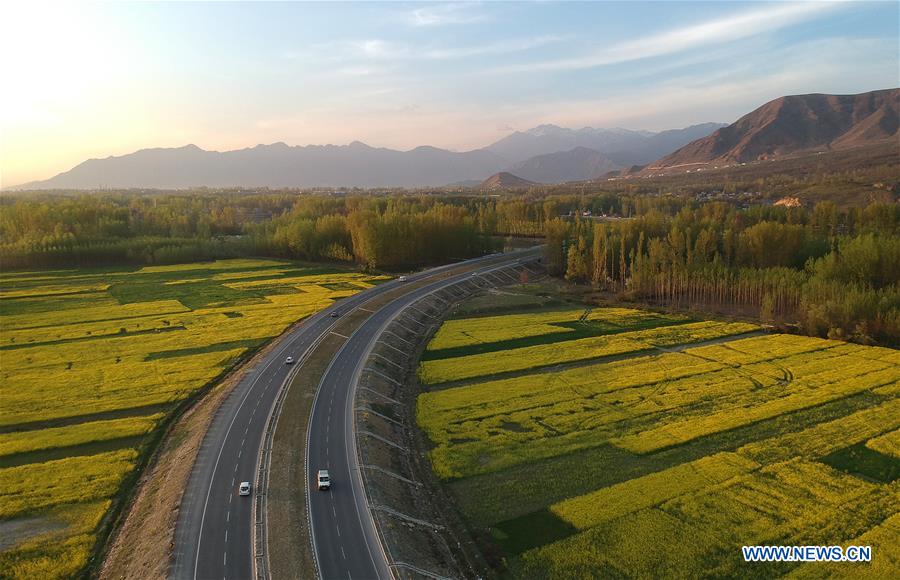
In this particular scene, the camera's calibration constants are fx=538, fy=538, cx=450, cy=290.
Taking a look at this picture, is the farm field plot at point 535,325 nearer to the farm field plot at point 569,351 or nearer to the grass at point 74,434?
the farm field plot at point 569,351

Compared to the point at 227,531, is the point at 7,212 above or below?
above

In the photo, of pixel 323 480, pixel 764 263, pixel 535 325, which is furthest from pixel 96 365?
pixel 764 263

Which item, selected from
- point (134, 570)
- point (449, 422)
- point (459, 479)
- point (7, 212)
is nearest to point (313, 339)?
point (449, 422)

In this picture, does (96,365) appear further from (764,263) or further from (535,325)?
(764,263)

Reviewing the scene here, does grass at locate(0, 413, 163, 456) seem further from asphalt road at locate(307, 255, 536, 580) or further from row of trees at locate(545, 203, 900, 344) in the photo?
row of trees at locate(545, 203, 900, 344)

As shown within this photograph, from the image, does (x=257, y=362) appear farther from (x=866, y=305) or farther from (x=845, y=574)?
(x=866, y=305)

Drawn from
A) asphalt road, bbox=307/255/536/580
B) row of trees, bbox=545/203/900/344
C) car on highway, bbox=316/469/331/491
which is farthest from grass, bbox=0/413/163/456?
row of trees, bbox=545/203/900/344
